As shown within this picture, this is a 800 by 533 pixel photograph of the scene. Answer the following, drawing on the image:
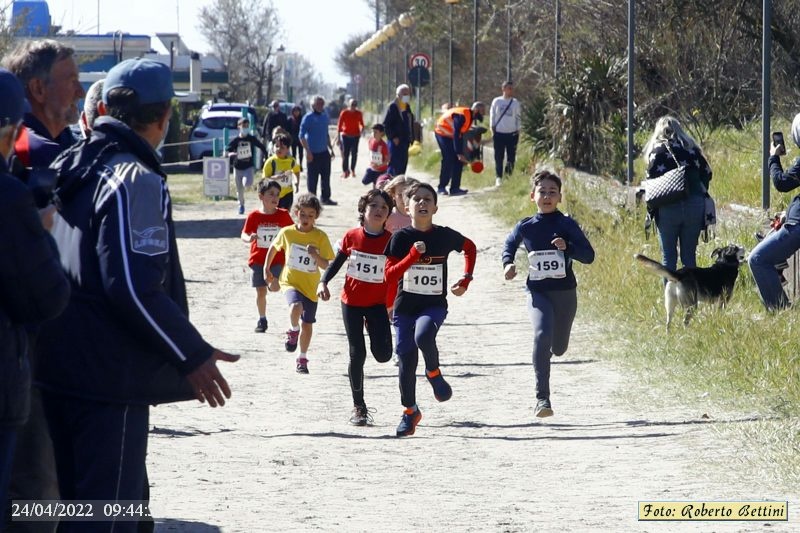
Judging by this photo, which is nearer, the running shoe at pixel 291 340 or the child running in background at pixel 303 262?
the child running in background at pixel 303 262

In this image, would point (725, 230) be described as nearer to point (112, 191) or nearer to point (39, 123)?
point (39, 123)

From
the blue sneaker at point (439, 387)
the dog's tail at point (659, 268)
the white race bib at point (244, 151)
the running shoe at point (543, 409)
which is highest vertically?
the white race bib at point (244, 151)

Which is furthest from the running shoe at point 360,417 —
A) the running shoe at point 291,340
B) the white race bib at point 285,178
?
the white race bib at point 285,178

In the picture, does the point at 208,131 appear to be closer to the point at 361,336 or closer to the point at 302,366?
the point at 302,366

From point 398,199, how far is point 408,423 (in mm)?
2369

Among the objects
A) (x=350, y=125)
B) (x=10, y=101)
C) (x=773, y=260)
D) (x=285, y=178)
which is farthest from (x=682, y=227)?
(x=350, y=125)

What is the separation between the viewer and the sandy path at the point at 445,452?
20.9 ft

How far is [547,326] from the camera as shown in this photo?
8.89 meters

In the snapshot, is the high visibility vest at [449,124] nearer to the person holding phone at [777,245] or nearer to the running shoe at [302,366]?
the running shoe at [302,366]

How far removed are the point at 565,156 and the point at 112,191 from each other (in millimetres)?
18440

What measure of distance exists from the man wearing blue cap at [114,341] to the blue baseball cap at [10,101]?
14.3 inches

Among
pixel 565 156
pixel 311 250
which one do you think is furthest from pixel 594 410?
pixel 565 156

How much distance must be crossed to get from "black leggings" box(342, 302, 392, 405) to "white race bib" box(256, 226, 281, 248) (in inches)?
129

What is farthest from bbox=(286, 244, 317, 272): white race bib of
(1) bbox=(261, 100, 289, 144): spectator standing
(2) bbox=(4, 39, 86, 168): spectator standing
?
(1) bbox=(261, 100, 289, 144): spectator standing
